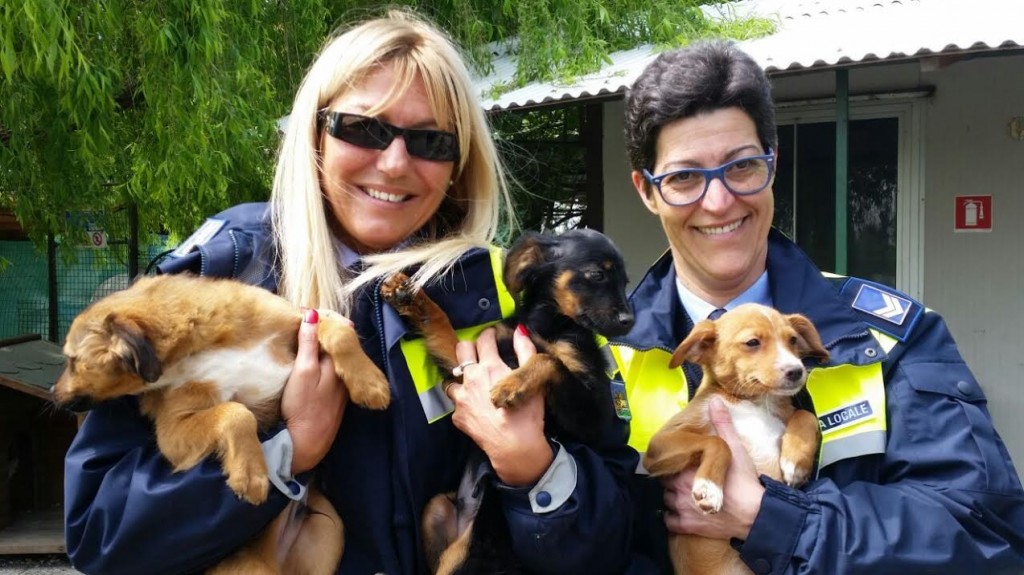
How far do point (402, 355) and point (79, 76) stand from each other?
15.1ft

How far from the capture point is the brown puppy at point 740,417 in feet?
8.82

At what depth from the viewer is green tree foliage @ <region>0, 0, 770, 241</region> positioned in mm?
6129

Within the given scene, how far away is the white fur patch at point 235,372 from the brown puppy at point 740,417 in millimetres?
1246

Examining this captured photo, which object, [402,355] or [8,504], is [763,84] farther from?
[8,504]

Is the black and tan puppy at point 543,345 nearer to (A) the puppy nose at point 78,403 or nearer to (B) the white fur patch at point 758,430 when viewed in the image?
(B) the white fur patch at point 758,430

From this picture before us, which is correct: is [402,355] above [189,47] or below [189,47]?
below

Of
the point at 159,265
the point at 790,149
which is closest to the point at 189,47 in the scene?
the point at 159,265

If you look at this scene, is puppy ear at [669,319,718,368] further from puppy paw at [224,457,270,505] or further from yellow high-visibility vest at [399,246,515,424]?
puppy paw at [224,457,270,505]

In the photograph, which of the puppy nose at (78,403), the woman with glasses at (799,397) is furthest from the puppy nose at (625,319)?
the puppy nose at (78,403)

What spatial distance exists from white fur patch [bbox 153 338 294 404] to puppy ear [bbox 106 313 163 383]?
0.11 m

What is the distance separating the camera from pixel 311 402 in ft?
8.25

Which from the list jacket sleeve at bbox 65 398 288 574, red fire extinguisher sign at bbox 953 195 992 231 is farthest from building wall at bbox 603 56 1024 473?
jacket sleeve at bbox 65 398 288 574

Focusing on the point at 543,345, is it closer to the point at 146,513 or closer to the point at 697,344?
the point at 697,344

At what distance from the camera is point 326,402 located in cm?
252
